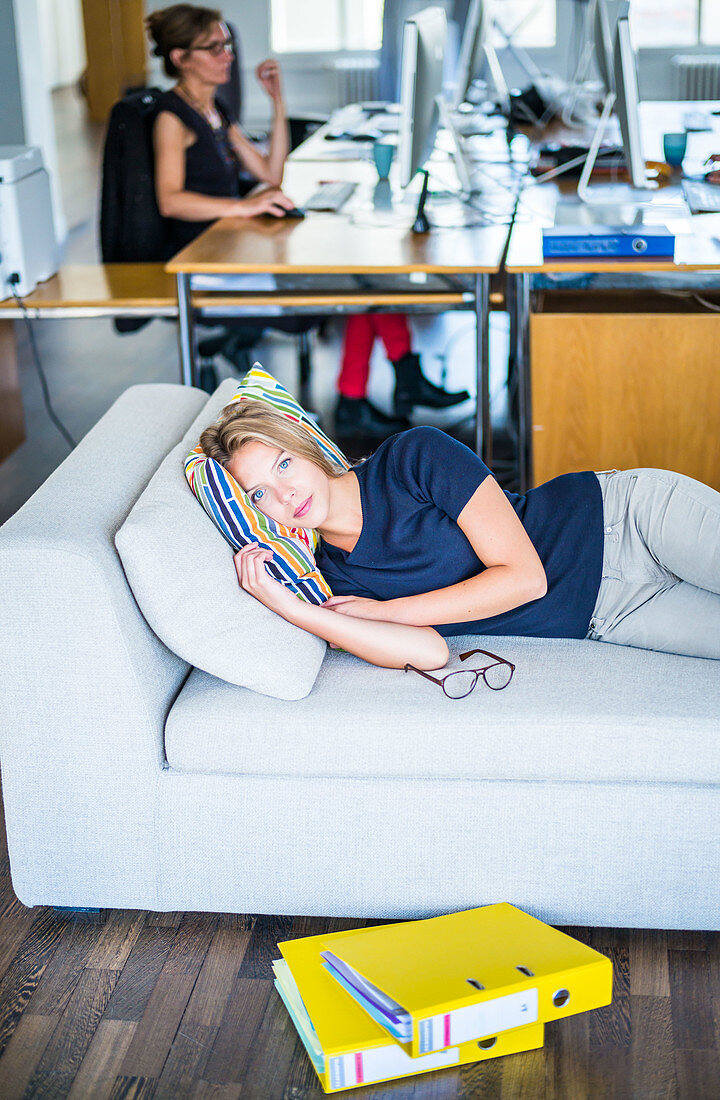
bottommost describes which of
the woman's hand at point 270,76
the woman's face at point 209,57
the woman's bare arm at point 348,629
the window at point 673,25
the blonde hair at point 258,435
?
the woman's bare arm at point 348,629

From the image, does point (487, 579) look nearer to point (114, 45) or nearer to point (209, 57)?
point (209, 57)

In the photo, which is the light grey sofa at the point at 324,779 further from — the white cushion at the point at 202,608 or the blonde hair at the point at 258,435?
the blonde hair at the point at 258,435

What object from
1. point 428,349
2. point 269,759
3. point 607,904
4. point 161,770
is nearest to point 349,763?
point 269,759

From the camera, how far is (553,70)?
31.0 ft

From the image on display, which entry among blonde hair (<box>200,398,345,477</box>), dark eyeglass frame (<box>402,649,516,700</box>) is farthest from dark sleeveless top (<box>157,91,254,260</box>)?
dark eyeglass frame (<box>402,649,516,700</box>)

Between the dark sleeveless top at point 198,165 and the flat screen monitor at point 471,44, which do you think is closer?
the dark sleeveless top at point 198,165

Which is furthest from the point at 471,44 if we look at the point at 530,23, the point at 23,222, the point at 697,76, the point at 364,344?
the point at 530,23

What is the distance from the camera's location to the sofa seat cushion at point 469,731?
1.70 m

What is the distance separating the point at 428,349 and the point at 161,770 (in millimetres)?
3111

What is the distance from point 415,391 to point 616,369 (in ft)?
3.82

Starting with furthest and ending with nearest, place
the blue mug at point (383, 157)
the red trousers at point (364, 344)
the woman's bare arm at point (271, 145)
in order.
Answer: the woman's bare arm at point (271, 145)
the red trousers at point (364, 344)
the blue mug at point (383, 157)

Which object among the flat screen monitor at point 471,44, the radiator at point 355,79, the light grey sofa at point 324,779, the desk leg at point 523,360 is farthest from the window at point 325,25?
the light grey sofa at point 324,779

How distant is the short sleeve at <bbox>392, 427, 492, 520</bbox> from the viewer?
5.99 ft

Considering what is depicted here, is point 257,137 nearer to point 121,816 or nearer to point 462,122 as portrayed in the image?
point 462,122
